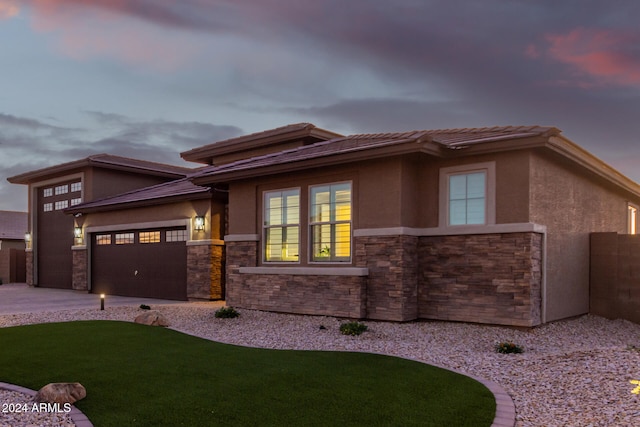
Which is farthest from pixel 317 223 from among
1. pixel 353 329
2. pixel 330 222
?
pixel 353 329

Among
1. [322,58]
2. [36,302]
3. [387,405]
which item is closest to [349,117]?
[322,58]

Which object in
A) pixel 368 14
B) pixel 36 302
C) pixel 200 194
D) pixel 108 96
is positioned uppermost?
pixel 368 14

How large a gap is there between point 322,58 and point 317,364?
999cm

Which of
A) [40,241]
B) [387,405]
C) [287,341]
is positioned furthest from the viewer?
[40,241]

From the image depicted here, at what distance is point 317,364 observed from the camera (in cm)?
720

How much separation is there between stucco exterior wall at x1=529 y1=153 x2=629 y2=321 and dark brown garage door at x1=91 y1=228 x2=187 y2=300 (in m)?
11.5

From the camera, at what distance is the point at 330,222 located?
11.9 metres

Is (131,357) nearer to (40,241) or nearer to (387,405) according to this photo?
(387,405)

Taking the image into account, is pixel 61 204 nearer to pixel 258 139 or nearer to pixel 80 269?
pixel 80 269

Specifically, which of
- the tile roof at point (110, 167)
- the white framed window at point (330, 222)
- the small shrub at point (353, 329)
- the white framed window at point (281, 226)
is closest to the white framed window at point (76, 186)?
the tile roof at point (110, 167)

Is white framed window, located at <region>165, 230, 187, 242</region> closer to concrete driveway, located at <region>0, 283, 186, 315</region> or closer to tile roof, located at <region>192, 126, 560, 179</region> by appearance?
concrete driveway, located at <region>0, 283, 186, 315</region>

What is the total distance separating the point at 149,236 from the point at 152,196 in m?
1.50

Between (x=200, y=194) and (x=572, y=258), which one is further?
(x=200, y=194)

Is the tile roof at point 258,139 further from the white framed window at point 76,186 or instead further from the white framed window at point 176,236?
the white framed window at point 76,186
